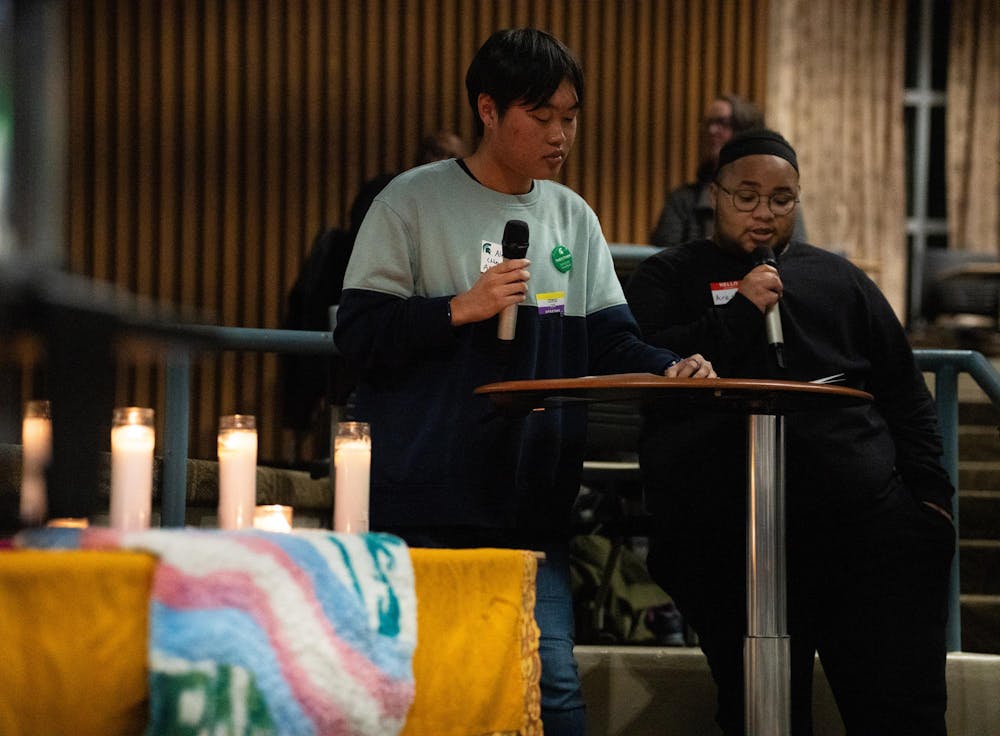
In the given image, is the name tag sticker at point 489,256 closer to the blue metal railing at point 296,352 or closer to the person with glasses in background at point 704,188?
the blue metal railing at point 296,352

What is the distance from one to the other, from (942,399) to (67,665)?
2454mm

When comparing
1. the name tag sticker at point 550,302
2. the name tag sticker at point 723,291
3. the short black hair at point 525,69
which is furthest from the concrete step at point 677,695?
the short black hair at point 525,69

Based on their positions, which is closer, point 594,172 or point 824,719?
point 824,719

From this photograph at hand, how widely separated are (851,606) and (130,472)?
1453 mm

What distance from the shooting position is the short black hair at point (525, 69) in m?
2.27

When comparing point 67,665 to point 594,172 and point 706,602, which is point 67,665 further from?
point 594,172

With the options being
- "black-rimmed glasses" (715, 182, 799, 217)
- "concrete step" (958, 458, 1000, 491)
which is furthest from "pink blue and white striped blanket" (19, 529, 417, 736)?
"concrete step" (958, 458, 1000, 491)

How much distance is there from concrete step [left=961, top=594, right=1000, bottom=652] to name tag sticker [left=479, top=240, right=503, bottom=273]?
2.87 metres

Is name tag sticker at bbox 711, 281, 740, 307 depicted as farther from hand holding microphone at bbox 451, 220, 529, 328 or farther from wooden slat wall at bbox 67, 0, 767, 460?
wooden slat wall at bbox 67, 0, 767, 460

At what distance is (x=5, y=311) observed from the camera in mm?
838

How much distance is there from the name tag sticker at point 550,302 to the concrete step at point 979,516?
328 cm

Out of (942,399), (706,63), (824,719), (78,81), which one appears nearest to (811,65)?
(706,63)

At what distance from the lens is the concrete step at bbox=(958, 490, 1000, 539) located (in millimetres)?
5160

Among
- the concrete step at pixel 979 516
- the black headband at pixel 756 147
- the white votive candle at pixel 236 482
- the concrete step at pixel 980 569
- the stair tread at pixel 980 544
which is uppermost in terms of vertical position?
the black headband at pixel 756 147
